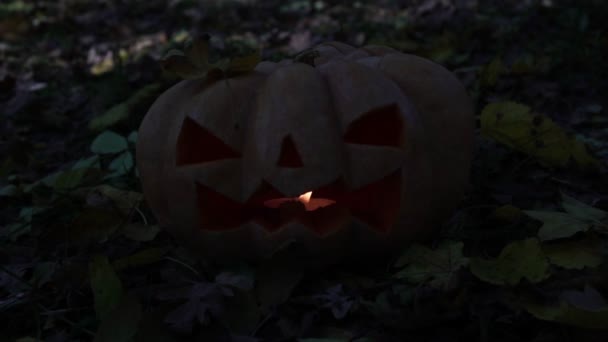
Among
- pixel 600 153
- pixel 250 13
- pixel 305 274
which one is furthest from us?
pixel 250 13

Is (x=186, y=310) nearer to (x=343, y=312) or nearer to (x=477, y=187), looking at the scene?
(x=343, y=312)

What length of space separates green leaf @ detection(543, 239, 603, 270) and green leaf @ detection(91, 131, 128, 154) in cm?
184

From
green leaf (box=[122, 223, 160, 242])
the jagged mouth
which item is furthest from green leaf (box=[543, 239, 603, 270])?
green leaf (box=[122, 223, 160, 242])

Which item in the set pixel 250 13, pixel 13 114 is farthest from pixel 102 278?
pixel 250 13

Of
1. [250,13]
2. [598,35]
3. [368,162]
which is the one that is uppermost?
[368,162]

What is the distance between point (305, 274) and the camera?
1892 mm

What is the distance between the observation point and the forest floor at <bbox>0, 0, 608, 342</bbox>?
1622 millimetres

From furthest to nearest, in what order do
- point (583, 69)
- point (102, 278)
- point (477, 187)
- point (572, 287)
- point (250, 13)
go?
1. point (250, 13)
2. point (583, 69)
3. point (477, 187)
4. point (102, 278)
5. point (572, 287)

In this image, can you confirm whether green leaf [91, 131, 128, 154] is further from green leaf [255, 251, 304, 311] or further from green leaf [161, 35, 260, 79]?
green leaf [255, 251, 304, 311]

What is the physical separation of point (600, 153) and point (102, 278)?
6.87 ft

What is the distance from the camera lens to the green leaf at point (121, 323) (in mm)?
1634

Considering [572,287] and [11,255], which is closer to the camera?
[572,287]

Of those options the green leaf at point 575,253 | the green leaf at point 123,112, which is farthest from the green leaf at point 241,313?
the green leaf at point 123,112

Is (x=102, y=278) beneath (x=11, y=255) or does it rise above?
above
